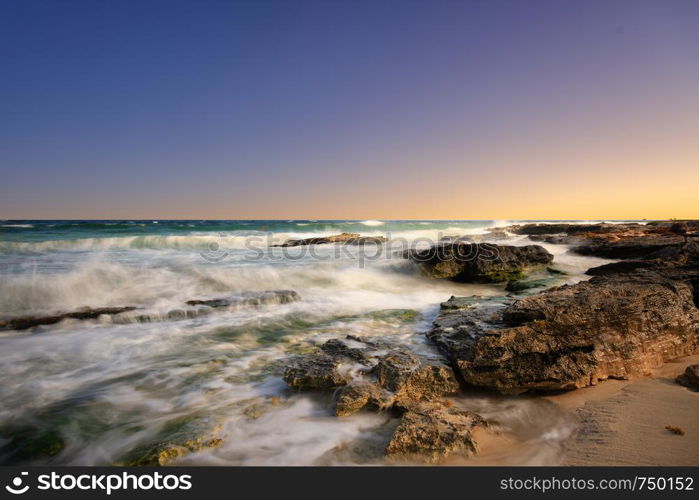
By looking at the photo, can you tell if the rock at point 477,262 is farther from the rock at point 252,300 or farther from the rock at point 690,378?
the rock at point 690,378

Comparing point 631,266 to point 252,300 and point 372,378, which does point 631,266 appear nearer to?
point 372,378

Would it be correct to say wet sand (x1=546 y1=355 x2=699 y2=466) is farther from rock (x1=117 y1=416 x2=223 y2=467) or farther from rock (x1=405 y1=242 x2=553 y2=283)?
rock (x1=405 y1=242 x2=553 y2=283)

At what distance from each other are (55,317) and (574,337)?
843 cm

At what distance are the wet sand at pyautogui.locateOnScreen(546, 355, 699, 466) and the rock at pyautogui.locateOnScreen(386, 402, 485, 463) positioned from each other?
Result: 2.26ft

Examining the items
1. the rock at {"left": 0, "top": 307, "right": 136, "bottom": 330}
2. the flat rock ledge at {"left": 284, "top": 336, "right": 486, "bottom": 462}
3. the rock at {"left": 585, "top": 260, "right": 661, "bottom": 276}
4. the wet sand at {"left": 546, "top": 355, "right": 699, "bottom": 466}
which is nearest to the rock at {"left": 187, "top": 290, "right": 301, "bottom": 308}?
the rock at {"left": 0, "top": 307, "right": 136, "bottom": 330}

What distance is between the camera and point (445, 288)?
9.93 metres

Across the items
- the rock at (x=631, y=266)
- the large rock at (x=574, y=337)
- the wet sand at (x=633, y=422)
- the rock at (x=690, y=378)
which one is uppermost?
the rock at (x=631, y=266)

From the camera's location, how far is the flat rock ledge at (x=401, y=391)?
2.48 m

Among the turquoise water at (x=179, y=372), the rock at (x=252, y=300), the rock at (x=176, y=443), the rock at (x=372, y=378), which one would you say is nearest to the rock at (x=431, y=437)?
the turquoise water at (x=179, y=372)

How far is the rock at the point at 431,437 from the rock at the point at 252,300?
572 centimetres

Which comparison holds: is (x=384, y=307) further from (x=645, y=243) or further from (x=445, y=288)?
(x=645, y=243)

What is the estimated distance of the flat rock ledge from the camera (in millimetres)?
2479

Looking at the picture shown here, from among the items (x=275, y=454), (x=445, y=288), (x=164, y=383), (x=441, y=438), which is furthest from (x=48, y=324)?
(x=445, y=288)

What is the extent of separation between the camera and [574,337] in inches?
144
